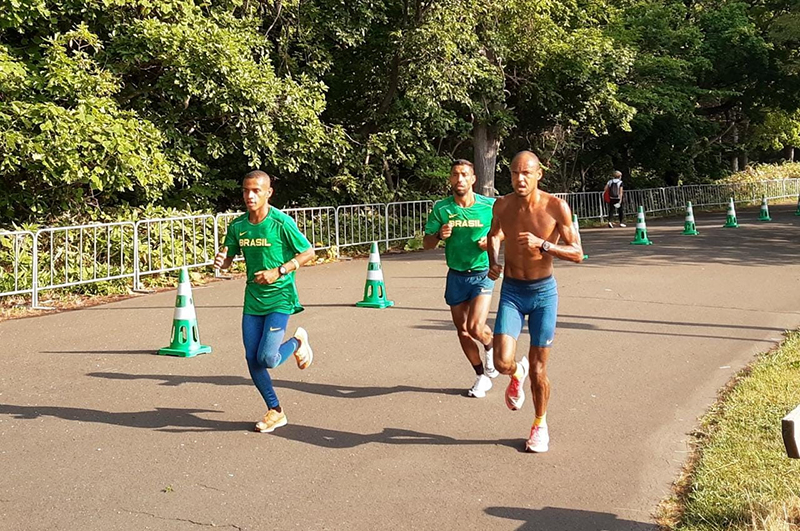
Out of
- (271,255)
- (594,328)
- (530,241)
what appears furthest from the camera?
(594,328)

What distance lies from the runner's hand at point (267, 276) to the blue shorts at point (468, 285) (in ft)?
5.26

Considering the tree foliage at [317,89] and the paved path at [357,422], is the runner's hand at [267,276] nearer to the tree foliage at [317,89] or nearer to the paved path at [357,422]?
the paved path at [357,422]

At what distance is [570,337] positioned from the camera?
942 centimetres

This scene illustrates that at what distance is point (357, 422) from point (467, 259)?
1.61 meters

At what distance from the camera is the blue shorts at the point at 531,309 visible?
5652 millimetres

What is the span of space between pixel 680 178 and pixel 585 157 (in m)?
7.95

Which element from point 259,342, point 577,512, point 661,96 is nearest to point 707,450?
point 577,512

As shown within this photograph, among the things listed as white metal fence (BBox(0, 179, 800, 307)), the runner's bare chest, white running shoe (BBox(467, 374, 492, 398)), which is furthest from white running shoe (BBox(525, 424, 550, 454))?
white metal fence (BBox(0, 179, 800, 307))

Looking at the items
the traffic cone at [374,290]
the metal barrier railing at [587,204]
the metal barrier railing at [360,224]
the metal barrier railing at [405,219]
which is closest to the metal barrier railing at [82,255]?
the traffic cone at [374,290]

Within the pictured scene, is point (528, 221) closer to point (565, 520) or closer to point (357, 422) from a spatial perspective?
point (357, 422)

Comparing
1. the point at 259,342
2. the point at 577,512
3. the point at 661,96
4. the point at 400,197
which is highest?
the point at 661,96

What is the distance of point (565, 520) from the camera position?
14.7ft

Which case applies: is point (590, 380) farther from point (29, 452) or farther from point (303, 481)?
point (29, 452)

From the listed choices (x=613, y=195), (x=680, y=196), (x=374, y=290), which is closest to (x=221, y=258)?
(x=374, y=290)
